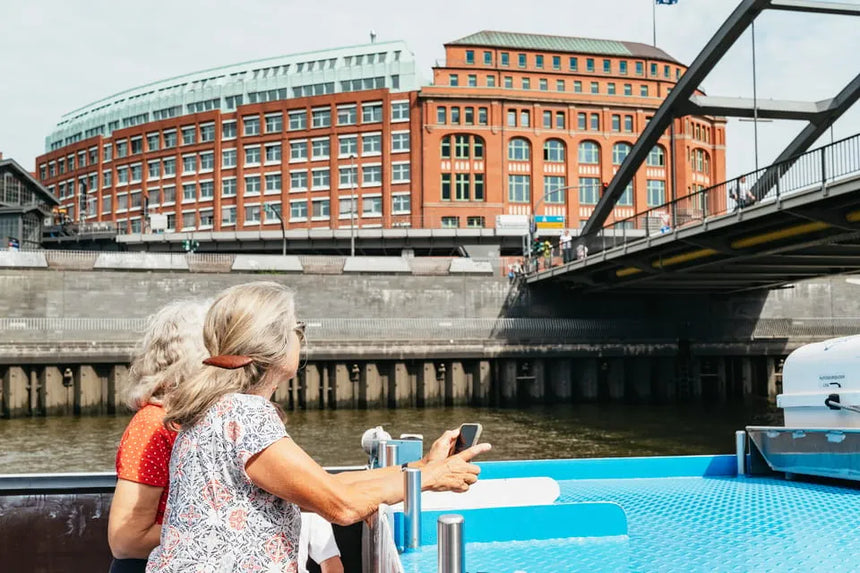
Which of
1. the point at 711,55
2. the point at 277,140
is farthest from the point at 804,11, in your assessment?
the point at 277,140

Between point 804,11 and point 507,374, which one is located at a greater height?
point 804,11

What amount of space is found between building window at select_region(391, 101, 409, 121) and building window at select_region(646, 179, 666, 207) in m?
21.3

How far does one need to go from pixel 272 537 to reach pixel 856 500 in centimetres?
519

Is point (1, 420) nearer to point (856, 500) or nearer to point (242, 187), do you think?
point (856, 500)

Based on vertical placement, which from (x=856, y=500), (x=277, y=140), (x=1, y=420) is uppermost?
(x=277, y=140)

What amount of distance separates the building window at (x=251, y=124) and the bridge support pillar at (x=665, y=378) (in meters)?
46.2

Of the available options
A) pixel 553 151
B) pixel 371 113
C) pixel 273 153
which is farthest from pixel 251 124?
pixel 553 151

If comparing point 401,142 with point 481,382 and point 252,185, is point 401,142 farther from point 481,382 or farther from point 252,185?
point 481,382

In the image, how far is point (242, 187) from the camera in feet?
228

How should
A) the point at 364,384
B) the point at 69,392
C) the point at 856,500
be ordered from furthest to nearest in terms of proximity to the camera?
the point at 364,384
the point at 69,392
the point at 856,500

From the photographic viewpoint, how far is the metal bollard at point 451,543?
206 centimetres

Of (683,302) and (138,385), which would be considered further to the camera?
(683,302)

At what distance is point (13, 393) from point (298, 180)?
4181 centimetres

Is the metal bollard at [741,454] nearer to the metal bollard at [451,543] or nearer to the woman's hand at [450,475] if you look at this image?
the woman's hand at [450,475]
